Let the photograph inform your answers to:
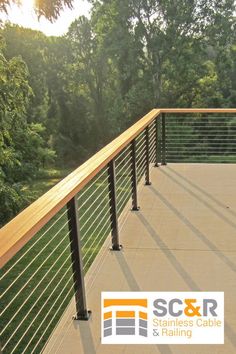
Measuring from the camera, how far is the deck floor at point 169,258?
2.51 metres

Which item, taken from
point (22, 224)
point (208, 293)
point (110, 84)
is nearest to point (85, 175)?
point (22, 224)

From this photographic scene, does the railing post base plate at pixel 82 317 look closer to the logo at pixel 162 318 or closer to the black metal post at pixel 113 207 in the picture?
the logo at pixel 162 318

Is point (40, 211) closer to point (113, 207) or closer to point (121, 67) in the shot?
point (113, 207)

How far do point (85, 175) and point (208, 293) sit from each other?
3.84ft

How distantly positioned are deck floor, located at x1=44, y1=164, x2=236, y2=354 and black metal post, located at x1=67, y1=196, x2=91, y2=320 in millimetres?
67

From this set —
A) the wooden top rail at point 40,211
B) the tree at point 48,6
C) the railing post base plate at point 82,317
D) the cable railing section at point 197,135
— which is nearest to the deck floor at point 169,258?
the railing post base plate at point 82,317

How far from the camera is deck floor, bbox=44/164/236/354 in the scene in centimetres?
251

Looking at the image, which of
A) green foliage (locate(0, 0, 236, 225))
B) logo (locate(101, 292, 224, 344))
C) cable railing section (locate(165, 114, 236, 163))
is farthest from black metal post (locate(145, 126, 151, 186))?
green foliage (locate(0, 0, 236, 225))

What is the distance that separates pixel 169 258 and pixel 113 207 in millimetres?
583

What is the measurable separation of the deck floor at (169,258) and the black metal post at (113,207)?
75mm

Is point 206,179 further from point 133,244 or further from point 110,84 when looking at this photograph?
point 110,84

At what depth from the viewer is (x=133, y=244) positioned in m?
3.84

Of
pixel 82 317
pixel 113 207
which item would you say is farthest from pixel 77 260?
pixel 113 207

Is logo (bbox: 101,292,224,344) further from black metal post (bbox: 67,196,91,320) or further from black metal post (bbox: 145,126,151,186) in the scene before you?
black metal post (bbox: 145,126,151,186)
